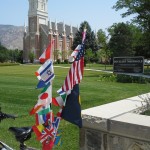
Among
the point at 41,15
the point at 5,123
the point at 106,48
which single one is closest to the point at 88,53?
the point at 106,48

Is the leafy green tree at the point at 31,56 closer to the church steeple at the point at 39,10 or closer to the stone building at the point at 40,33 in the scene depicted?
the stone building at the point at 40,33

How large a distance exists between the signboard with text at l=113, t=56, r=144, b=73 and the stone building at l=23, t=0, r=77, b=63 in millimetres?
76826

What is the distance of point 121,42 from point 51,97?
6088 centimetres

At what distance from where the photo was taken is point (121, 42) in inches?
2488

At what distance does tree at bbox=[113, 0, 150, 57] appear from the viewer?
26344mm

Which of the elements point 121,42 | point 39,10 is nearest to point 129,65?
point 121,42

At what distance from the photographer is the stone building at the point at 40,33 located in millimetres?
100688

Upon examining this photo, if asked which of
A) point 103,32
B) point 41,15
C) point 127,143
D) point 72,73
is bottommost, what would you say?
point 127,143

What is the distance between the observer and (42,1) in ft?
351

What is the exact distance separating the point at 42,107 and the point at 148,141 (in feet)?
4.44

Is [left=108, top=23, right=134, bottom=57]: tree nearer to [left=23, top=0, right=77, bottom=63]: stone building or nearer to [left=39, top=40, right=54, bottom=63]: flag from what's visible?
[left=23, top=0, right=77, bottom=63]: stone building

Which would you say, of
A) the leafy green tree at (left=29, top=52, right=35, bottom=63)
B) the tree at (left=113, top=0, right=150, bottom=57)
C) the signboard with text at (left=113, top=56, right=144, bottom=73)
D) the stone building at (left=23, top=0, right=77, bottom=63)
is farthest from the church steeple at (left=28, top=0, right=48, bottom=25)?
the signboard with text at (left=113, top=56, right=144, bottom=73)

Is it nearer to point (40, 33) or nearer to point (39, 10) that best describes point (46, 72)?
point (40, 33)

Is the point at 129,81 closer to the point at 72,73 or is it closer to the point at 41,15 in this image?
the point at 72,73
